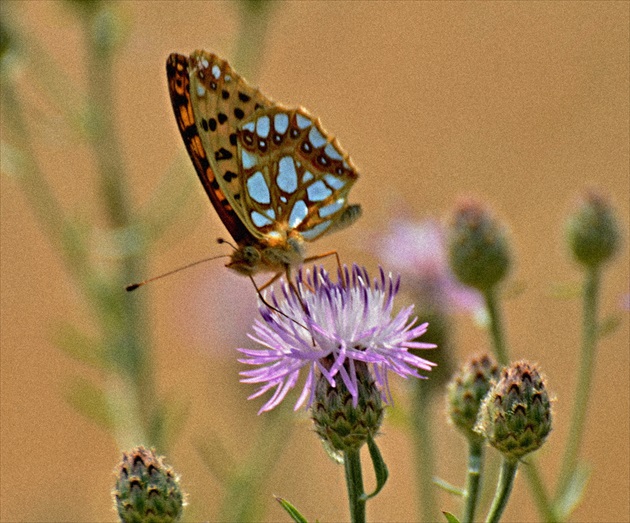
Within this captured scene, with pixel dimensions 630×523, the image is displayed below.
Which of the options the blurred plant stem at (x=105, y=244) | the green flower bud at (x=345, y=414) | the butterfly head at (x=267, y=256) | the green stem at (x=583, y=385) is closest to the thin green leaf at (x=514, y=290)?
the green stem at (x=583, y=385)

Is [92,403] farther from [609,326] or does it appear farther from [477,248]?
[609,326]

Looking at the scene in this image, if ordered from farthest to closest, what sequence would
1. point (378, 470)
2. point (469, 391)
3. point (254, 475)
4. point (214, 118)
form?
point (254, 475), point (214, 118), point (469, 391), point (378, 470)

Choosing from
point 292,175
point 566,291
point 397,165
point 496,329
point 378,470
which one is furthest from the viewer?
point 397,165

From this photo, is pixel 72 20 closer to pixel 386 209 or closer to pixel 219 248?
pixel 386 209

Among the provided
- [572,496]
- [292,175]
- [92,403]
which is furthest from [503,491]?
[92,403]

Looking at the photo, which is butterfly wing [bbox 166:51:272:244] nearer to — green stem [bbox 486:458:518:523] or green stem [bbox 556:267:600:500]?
green stem [bbox 486:458:518:523]

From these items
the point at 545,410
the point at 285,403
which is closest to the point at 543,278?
the point at 285,403

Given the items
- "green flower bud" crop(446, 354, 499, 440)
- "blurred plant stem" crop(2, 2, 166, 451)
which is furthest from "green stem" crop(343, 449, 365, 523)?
"blurred plant stem" crop(2, 2, 166, 451)
